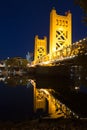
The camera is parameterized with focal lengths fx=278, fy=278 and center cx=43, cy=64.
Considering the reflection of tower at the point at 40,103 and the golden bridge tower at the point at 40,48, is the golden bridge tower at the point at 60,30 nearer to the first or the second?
the reflection of tower at the point at 40,103

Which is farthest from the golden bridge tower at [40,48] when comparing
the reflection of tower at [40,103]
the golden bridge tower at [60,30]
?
the reflection of tower at [40,103]

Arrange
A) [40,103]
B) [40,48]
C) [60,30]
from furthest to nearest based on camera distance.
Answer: [40,48]
[60,30]
[40,103]

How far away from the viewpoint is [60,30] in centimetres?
4175

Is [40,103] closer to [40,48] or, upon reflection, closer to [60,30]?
[60,30]

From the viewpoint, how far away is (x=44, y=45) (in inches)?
2933

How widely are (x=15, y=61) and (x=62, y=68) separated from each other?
52.2 m

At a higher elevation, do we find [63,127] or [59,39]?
[59,39]

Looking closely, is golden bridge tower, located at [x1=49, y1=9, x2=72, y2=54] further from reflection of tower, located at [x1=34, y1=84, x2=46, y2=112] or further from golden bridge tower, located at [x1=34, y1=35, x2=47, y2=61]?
golden bridge tower, located at [x1=34, y1=35, x2=47, y2=61]

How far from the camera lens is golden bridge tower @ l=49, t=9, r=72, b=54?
4023 centimetres

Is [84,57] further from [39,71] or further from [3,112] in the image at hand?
[39,71]

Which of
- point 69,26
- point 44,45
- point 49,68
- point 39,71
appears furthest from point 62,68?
point 44,45

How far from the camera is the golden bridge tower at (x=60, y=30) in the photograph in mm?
40231

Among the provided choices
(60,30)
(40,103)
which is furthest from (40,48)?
(40,103)

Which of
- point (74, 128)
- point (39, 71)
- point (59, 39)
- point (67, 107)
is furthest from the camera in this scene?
point (59, 39)
